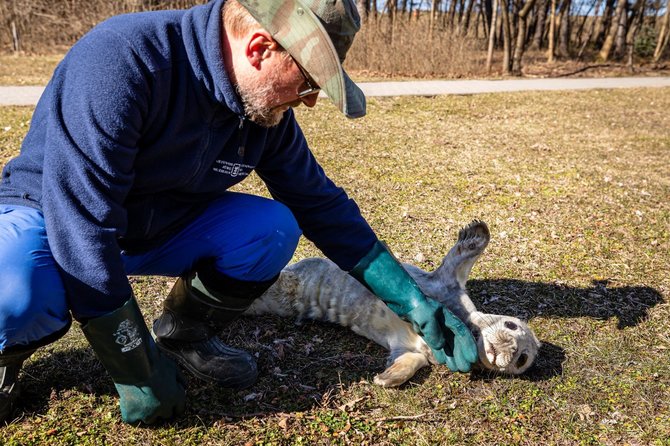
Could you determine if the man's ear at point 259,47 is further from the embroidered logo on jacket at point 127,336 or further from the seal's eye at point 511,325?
the seal's eye at point 511,325

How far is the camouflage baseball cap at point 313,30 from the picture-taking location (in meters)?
2.08

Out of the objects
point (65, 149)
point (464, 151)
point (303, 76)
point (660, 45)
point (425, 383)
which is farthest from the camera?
point (660, 45)

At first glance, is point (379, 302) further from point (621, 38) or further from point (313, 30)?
point (621, 38)

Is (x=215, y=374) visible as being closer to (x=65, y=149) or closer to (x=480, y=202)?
(x=65, y=149)

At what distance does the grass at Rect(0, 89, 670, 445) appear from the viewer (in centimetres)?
264

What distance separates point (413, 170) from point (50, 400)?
167 inches

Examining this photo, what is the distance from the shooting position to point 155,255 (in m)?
2.76

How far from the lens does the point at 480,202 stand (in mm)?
5406

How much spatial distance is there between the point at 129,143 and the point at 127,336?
0.68m

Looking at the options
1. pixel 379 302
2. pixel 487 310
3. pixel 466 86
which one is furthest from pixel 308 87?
pixel 466 86

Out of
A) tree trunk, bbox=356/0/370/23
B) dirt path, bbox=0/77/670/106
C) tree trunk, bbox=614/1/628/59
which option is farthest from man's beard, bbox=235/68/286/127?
tree trunk, bbox=614/1/628/59

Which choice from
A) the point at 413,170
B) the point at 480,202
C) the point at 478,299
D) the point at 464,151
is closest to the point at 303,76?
the point at 478,299

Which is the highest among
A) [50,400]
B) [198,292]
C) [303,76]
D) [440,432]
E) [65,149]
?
[303,76]

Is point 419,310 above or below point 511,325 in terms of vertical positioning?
above
